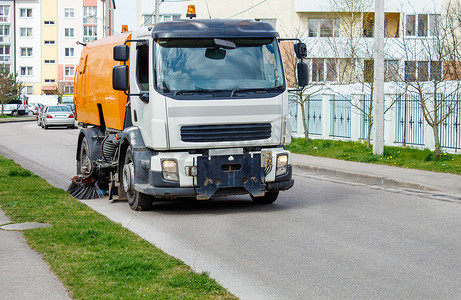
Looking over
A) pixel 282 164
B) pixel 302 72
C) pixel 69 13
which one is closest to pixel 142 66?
pixel 302 72

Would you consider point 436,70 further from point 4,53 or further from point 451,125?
point 4,53

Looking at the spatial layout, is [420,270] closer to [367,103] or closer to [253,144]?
[253,144]

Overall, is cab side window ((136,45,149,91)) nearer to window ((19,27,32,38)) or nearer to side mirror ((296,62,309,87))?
side mirror ((296,62,309,87))

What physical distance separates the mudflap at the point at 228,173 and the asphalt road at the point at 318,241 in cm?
43

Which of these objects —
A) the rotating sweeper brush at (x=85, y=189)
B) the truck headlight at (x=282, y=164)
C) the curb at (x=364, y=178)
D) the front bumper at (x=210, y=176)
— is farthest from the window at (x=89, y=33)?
the front bumper at (x=210, y=176)

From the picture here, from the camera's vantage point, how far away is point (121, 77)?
1089 centimetres

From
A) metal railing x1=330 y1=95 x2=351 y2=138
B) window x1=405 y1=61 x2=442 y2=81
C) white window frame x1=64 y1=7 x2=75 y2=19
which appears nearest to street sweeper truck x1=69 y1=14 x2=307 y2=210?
window x1=405 y1=61 x2=442 y2=81

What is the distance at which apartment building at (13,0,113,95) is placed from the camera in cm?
10450

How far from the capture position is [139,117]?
11227 mm

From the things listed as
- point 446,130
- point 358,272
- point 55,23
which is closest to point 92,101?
point 358,272

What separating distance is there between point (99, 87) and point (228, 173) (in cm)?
425

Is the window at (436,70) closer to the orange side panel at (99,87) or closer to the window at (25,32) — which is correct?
the orange side panel at (99,87)

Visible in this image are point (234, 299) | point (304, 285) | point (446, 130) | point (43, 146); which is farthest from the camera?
point (43, 146)

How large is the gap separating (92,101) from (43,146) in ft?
49.5
